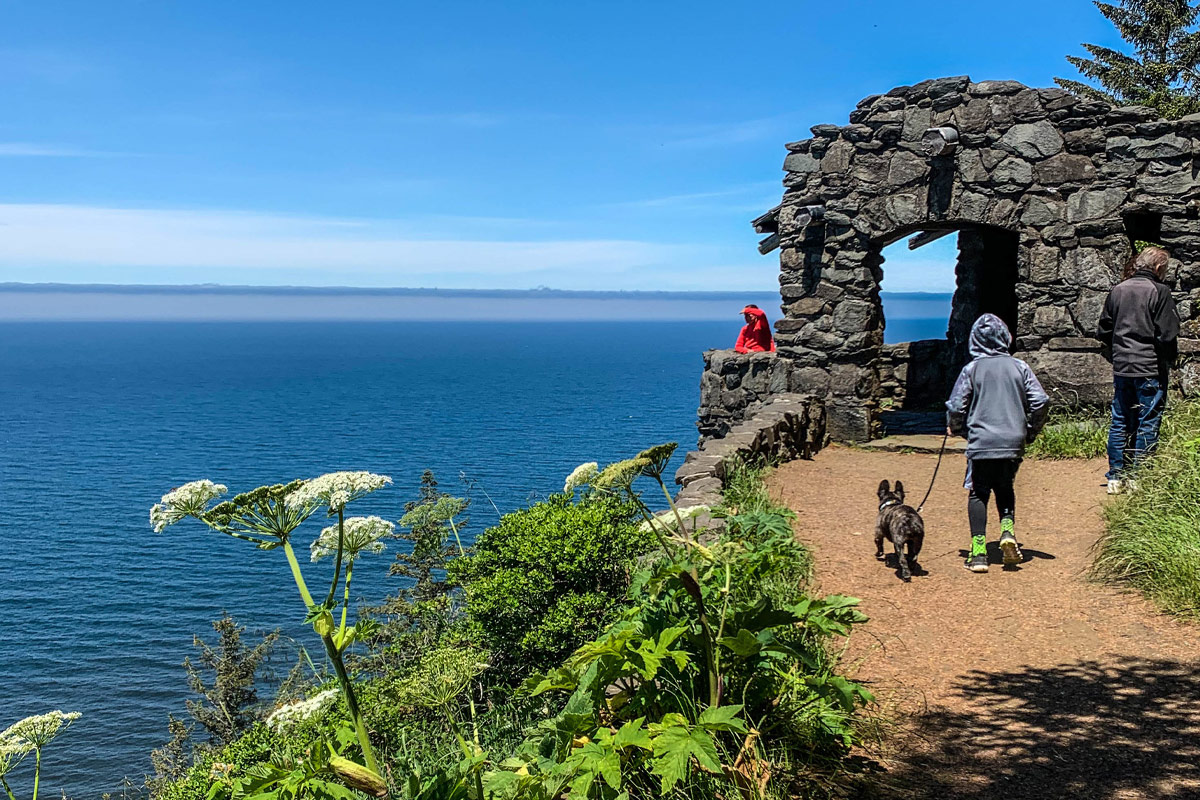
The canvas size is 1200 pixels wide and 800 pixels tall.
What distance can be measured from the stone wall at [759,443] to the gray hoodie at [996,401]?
2024 mm

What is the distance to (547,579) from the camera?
573 cm

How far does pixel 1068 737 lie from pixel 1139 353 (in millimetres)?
4785

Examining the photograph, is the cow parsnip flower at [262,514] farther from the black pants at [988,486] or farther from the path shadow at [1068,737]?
the black pants at [988,486]

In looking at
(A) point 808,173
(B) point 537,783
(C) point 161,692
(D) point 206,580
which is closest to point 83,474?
(D) point 206,580

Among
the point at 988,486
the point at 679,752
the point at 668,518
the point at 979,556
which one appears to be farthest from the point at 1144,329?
the point at 679,752

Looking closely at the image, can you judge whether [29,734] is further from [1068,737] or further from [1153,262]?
[1153,262]

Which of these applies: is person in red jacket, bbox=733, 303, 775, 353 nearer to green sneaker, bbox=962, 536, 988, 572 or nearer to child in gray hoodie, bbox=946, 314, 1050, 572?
child in gray hoodie, bbox=946, 314, 1050, 572

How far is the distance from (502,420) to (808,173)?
4199 cm

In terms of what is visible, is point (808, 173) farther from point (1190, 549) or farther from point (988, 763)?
point (988, 763)

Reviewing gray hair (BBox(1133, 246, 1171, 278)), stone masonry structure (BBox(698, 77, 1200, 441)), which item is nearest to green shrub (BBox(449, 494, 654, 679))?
gray hair (BBox(1133, 246, 1171, 278))

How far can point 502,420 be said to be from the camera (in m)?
53.4

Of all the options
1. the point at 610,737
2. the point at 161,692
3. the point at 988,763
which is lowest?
the point at 161,692

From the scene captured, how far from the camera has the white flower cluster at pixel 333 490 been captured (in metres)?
2.69

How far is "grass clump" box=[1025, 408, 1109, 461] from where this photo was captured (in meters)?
10.2
